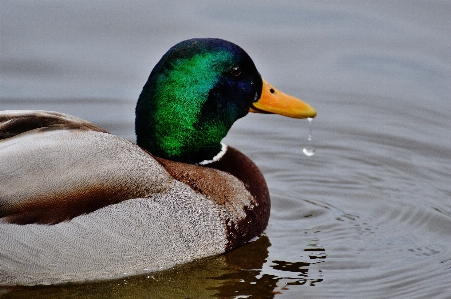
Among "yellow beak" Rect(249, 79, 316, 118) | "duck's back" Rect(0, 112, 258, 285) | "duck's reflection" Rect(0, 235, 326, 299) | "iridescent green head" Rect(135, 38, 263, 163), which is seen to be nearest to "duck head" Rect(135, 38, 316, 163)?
"iridescent green head" Rect(135, 38, 263, 163)

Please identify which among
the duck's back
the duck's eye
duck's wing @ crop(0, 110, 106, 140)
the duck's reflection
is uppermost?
the duck's eye

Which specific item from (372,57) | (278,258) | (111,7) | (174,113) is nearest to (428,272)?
(278,258)

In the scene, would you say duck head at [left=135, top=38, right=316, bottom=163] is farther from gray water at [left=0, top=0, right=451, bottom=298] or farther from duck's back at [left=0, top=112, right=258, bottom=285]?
gray water at [left=0, top=0, right=451, bottom=298]

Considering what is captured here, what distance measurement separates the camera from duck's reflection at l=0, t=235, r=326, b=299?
21.0 feet

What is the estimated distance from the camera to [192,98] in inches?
276

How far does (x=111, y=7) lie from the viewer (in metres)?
11.1

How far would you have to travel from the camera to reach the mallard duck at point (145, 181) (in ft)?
20.3

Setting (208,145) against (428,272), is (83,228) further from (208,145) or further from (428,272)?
(428,272)

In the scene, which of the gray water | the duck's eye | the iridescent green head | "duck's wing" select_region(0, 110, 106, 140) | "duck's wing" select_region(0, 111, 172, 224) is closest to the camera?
"duck's wing" select_region(0, 111, 172, 224)

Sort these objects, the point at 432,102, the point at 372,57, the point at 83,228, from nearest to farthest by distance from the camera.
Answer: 1. the point at 83,228
2. the point at 432,102
3. the point at 372,57

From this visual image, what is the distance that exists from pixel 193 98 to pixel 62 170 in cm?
125

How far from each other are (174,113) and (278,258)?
53.5 inches

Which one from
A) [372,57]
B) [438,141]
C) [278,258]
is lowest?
[278,258]

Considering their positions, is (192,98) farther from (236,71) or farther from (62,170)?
(62,170)
